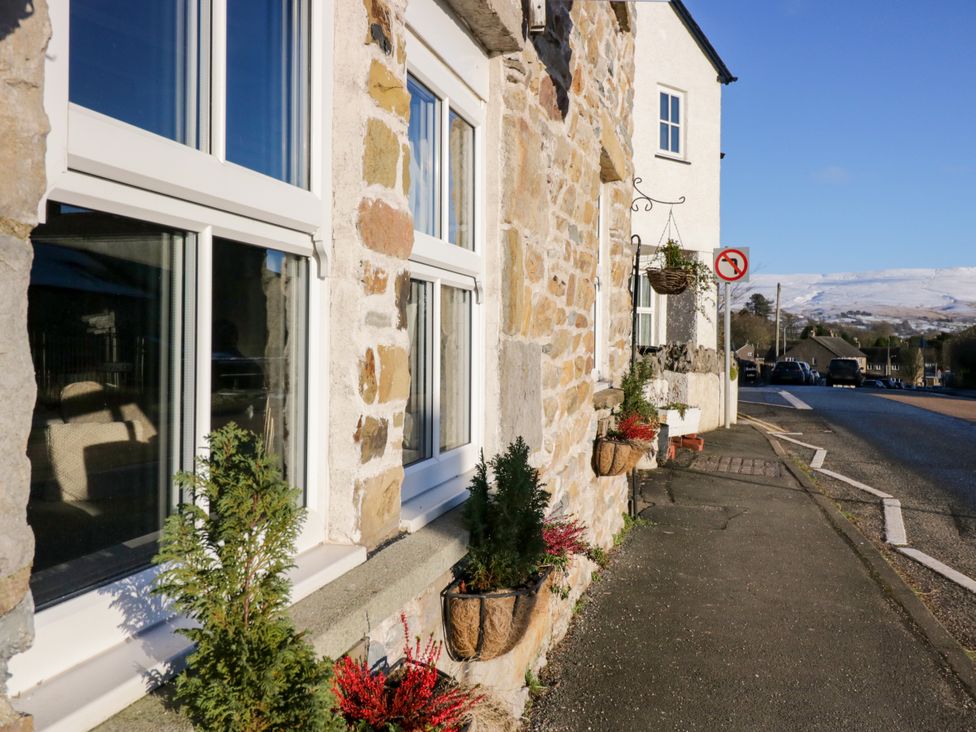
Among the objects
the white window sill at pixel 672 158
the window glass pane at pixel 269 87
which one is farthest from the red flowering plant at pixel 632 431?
the white window sill at pixel 672 158

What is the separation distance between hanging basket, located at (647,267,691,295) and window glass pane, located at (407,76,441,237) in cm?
604

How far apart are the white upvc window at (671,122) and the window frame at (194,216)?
11786 millimetres

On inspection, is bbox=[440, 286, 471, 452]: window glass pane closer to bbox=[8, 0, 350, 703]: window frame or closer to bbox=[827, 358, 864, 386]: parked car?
bbox=[8, 0, 350, 703]: window frame

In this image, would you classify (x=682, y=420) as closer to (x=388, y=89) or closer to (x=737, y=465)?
(x=737, y=465)

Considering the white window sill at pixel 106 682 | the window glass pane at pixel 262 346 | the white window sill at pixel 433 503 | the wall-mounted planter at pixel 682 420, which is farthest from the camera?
the wall-mounted planter at pixel 682 420

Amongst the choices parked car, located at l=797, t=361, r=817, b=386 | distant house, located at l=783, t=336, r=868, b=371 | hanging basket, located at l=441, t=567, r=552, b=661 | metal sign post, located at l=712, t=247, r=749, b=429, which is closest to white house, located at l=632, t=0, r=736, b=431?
metal sign post, located at l=712, t=247, r=749, b=429

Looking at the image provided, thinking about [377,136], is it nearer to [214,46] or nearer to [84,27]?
[214,46]

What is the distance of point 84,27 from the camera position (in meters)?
1.36

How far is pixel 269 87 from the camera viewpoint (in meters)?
1.94

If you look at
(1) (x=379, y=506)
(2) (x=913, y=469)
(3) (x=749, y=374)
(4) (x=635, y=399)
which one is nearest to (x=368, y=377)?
(1) (x=379, y=506)

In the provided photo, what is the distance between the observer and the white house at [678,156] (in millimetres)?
12492

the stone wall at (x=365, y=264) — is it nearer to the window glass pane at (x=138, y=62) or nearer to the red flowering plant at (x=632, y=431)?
the window glass pane at (x=138, y=62)

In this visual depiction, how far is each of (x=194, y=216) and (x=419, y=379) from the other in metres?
1.39

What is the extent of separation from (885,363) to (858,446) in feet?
241
